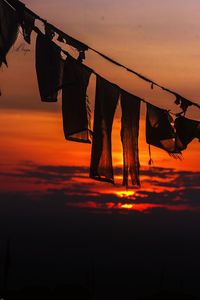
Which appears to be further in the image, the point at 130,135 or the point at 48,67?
the point at 130,135

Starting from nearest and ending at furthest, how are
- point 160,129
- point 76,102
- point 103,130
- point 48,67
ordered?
point 48,67 → point 76,102 → point 103,130 → point 160,129

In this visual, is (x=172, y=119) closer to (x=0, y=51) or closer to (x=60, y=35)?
(x=60, y=35)

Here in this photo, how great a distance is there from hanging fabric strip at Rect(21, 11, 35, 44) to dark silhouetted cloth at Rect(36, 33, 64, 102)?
189 mm

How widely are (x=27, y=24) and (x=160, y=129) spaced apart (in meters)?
2.36

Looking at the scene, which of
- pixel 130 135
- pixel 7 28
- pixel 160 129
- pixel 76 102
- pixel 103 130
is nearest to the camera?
pixel 7 28

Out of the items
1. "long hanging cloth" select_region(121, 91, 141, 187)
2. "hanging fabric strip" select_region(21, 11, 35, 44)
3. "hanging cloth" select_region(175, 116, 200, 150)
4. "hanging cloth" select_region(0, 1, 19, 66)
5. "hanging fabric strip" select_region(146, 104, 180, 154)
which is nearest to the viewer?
"hanging cloth" select_region(0, 1, 19, 66)

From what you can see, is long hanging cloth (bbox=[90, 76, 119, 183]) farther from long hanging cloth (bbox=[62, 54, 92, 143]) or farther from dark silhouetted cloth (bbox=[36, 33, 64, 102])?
dark silhouetted cloth (bbox=[36, 33, 64, 102])

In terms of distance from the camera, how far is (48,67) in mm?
7730

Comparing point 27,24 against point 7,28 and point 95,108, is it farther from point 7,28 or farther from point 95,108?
point 95,108

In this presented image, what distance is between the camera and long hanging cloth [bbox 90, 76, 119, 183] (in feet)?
26.4

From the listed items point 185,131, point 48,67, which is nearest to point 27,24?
point 48,67

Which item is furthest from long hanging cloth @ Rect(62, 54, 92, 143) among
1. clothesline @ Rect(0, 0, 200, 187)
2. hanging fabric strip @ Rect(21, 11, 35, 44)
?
hanging fabric strip @ Rect(21, 11, 35, 44)

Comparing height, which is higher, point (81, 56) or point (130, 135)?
point (81, 56)

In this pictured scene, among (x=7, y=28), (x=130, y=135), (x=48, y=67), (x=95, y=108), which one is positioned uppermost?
(x=7, y=28)
